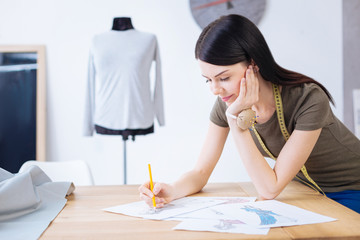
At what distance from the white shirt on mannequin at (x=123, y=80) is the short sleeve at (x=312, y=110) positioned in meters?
1.68

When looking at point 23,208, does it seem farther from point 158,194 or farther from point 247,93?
point 247,93

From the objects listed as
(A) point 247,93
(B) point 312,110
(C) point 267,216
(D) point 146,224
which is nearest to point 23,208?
(D) point 146,224

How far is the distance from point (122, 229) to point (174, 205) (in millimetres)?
287

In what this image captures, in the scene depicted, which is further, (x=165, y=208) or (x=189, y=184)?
(x=189, y=184)

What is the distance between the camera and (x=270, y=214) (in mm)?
1014

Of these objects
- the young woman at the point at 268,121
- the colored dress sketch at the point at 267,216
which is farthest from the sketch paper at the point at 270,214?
the young woman at the point at 268,121

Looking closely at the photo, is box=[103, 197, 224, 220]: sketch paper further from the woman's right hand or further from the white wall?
the white wall

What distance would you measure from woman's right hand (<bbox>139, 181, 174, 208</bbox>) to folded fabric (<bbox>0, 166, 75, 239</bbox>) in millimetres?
250

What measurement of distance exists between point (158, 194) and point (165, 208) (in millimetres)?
115

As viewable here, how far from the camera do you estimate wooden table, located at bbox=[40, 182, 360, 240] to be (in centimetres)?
85

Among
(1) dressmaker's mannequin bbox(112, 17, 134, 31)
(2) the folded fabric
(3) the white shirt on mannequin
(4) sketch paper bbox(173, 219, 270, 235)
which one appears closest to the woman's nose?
(4) sketch paper bbox(173, 219, 270, 235)

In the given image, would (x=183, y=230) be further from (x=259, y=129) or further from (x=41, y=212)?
(x=259, y=129)

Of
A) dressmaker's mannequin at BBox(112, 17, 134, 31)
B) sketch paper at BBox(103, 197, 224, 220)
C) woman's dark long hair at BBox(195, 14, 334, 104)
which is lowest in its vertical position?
sketch paper at BBox(103, 197, 224, 220)

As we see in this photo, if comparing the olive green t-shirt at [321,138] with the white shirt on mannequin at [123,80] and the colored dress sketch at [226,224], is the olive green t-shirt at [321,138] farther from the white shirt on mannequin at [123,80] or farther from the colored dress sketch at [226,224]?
the white shirt on mannequin at [123,80]
